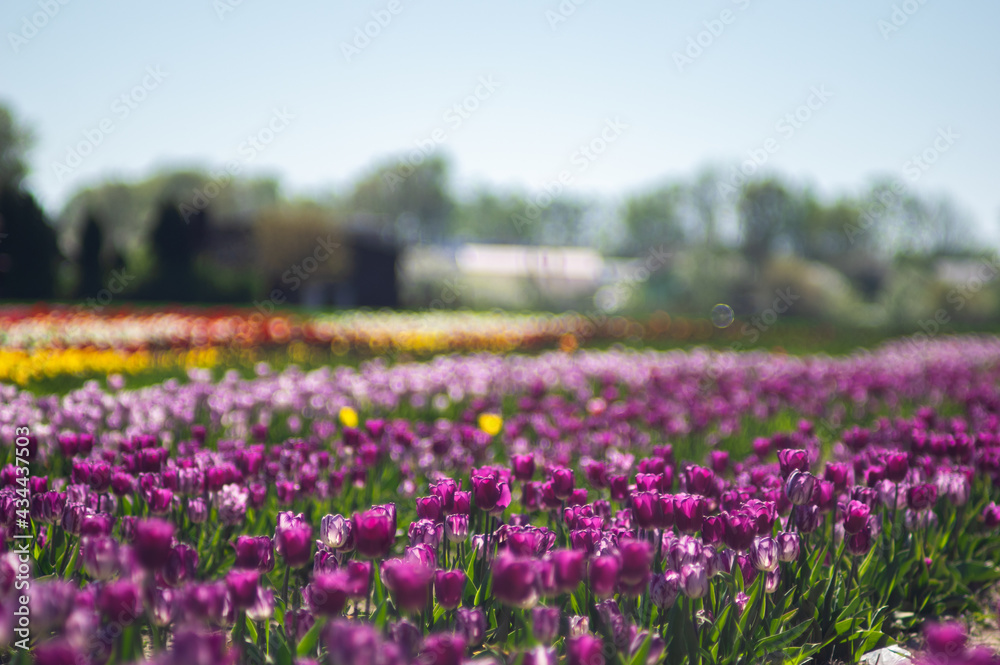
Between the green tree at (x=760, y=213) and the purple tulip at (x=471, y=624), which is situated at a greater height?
the green tree at (x=760, y=213)

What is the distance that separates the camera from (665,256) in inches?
2005

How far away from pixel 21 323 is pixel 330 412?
7661 millimetres

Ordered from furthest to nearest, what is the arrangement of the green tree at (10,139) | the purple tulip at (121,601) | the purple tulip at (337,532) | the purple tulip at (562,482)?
the green tree at (10,139) → the purple tulip at (562,482) → the purple tulip at (337,532) → the purple tulip at (121,601)

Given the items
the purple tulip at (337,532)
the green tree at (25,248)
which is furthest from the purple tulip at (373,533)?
the green tree at (25,248)

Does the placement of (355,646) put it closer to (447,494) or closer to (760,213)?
(447,494)

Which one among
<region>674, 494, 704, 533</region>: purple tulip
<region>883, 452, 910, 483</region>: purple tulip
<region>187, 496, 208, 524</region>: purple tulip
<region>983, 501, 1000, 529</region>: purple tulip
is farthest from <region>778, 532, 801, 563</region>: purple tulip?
<region>187, 496, 208, 524</region>: purple tulip

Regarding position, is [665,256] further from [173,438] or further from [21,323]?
→ [173,438]

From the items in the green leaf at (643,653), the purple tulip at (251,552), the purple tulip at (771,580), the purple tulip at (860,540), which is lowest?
the purple tulip at (860,540)

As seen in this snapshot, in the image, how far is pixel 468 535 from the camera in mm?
3166

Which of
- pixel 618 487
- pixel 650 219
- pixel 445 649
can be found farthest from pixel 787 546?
pixel 650 219

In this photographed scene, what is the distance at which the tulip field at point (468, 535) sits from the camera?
6.15 feet

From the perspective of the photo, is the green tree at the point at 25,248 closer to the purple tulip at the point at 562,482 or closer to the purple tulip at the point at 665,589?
the purple tulip at the point at 562,482

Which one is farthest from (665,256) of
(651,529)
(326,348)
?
(651,529)

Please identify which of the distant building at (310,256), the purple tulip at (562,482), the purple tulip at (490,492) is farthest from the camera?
the distant building at (310,256)
